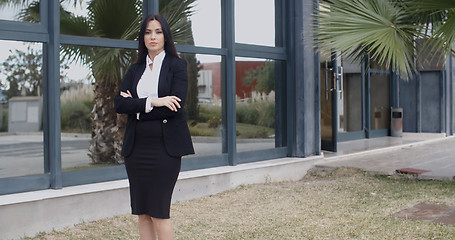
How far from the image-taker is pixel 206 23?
19.4 feet

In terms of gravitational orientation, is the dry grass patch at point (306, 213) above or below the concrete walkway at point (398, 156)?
below

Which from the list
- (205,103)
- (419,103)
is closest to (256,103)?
(205,103)

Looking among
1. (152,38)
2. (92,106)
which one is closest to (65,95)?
(92,106)

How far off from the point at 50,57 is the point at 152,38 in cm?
202

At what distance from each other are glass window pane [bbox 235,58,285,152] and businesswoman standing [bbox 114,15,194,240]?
11.4ft

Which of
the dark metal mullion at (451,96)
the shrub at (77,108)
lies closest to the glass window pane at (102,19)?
the shrub at (77,108)

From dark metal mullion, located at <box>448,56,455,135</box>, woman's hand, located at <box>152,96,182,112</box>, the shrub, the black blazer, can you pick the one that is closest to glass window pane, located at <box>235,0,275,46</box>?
the shrub

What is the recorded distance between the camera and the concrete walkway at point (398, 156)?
265 inches

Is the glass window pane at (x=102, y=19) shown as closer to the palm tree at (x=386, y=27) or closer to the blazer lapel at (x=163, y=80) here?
the palm tree at (x=386, y=27)

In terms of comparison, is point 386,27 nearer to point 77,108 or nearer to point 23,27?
point 77,108

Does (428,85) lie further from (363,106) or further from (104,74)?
(104,74)

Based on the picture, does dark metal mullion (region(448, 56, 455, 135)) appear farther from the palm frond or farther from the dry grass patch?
the palm frond

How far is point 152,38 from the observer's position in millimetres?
2734

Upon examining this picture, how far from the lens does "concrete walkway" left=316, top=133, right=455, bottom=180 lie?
22.1 feet
